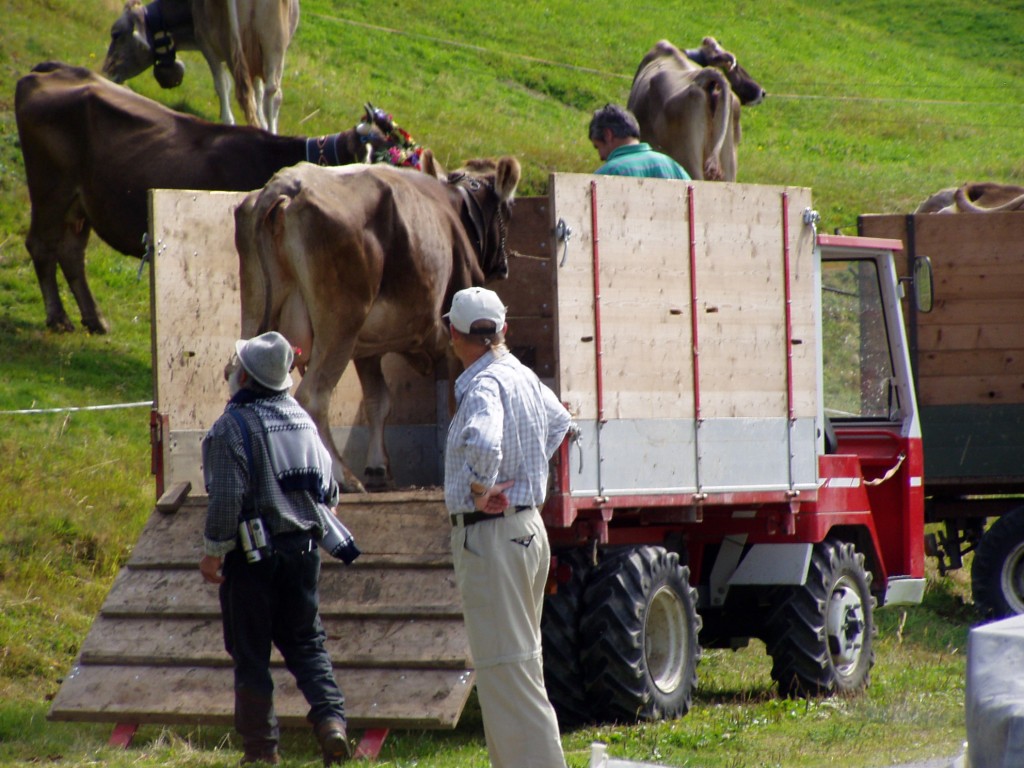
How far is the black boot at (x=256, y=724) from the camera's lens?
6820 mm

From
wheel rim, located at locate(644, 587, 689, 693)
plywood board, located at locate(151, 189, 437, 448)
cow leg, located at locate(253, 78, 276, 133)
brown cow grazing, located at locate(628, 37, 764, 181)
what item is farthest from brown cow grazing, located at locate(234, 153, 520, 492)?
cow leg, located at locate(253, 78, 276, 133)

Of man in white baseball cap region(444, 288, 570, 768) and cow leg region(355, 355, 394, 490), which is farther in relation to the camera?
cow leg region(355, 355, 394, 490)

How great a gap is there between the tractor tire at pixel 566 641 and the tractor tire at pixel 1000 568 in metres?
5.13

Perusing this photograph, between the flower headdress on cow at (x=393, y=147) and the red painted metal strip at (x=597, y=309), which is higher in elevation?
the flower headdress on cow at (x=393, y=147)

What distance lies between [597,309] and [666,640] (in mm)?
1890

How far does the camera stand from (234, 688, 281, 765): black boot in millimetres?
6820

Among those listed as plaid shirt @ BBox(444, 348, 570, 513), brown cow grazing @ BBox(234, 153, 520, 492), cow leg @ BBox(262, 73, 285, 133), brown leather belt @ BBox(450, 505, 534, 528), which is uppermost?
cow leg @ BBox(262, 73, 285, 133)

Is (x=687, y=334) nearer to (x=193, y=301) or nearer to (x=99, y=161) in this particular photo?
(x=193, y=301)

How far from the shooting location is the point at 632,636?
7.68 m

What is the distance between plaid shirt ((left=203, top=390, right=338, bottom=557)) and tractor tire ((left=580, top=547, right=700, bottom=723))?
160 centimetres

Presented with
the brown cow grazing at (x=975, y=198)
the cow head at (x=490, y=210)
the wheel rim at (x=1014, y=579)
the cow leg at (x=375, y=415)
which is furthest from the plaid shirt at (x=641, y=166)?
the brown cow grazing at (x=975, y=198)

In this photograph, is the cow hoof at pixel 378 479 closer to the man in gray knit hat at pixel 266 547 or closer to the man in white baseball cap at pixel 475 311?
the man in gray knit hat at pixel 266 547

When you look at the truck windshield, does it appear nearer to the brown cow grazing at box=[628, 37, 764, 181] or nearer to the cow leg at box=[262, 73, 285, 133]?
the brown cow grazing at box=[628, 37, 764, 181]

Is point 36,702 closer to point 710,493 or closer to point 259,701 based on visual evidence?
point 259,701
